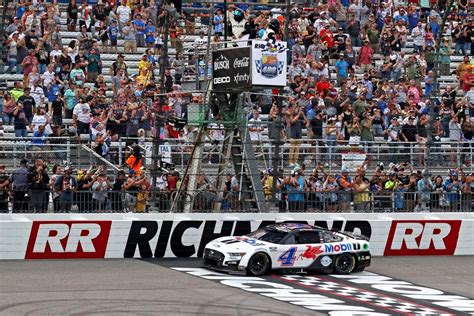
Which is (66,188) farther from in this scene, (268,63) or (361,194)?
(361,194)

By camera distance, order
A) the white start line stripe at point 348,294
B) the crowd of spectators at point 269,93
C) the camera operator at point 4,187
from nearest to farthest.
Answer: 1. the white start line stripe at point 348,294
2. the camera operator at point 4,187
3. the crowd of spectators at point 269,93

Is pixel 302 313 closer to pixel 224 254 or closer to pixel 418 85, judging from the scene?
pixel 224 254

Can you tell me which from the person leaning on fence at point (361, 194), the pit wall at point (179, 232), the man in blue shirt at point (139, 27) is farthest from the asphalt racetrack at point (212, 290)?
the man in blue shirt at point (139, 27)

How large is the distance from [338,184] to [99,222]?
201 inches

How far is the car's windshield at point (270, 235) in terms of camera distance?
79.3 feet

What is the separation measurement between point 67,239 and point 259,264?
3.91 m

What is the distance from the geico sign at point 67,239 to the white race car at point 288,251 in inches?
89.1

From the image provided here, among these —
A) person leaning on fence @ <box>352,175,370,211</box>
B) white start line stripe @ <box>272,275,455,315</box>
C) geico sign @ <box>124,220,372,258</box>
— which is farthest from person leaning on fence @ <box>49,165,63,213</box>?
person leaning on fence @ <box>352,175,370,211</box>

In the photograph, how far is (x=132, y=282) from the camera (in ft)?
72.8

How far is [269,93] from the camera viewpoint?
30.0 m

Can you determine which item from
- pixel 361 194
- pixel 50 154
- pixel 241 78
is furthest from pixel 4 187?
pixel 361 194

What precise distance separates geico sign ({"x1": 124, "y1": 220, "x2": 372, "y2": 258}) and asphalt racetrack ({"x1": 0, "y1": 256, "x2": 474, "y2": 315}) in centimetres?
36

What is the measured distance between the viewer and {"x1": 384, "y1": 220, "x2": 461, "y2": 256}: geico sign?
26984mm

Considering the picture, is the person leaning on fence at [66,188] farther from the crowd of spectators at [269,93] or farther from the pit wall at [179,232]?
the pit wall at [179,232]
